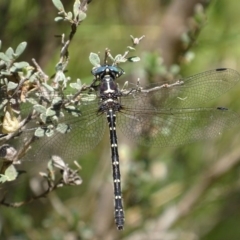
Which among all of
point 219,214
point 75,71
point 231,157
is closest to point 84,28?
point 75,71

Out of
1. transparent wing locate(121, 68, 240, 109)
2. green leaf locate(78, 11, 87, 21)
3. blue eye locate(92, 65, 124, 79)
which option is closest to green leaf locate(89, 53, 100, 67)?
green leaf locate(78, 11, 87, 21)

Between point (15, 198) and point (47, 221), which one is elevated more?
point (15, 198)

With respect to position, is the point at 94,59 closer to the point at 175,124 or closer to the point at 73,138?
the point at 73,138

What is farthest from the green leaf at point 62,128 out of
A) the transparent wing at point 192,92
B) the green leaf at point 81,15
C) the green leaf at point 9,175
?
the transparent wing at point 192,92

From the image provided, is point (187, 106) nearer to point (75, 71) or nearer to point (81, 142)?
point (81, 142)

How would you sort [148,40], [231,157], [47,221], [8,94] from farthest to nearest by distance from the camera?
[148,40], [231,157], [47,221], [8,94]

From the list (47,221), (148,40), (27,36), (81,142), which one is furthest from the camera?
(148,40)
